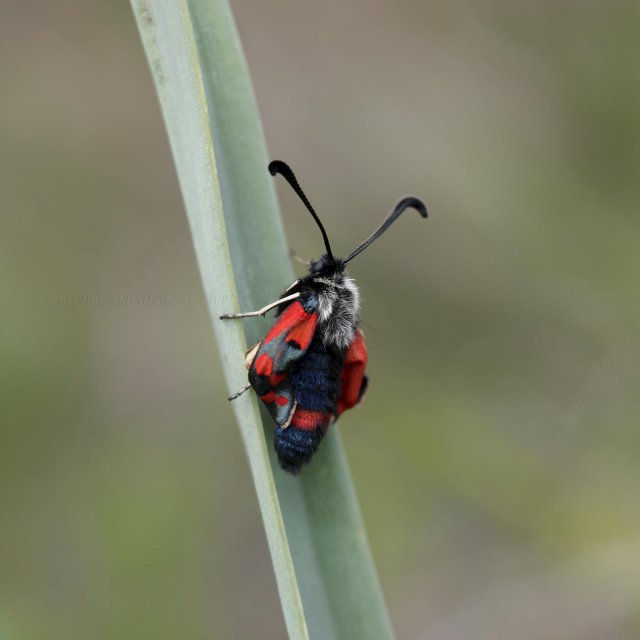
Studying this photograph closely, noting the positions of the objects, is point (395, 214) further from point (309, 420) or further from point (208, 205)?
point (208, 205)

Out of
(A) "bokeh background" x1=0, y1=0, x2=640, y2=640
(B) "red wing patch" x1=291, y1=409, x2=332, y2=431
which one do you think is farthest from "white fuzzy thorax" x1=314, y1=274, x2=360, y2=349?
(A) "bokeh background" x1=0, y1=0, x2=640, y2=640

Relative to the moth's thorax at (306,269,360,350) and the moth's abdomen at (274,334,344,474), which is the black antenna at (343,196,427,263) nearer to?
the moth's thorax at (306,269,360,350)

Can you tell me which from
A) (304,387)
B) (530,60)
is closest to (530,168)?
(530,60)

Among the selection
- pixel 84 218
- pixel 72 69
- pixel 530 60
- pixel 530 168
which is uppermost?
pixel 72 69

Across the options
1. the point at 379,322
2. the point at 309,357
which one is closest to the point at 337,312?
the point at 309,357

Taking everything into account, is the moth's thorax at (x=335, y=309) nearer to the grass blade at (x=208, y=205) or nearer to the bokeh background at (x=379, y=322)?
the grass blade at (x=208, y=205)

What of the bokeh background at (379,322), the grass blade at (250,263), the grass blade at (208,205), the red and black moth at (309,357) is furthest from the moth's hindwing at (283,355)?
the bokeh background at (379,322)

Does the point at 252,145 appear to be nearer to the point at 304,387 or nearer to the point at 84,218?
the point at 304,387
